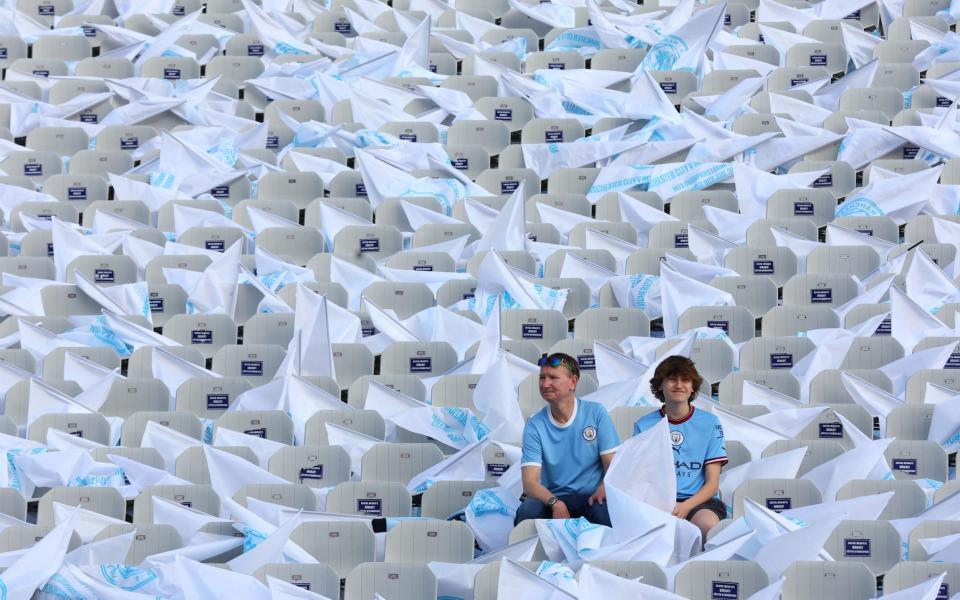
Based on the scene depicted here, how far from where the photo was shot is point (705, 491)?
5.21 meters

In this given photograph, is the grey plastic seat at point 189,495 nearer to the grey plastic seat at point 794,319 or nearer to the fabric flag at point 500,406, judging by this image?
the fabric flag at point 500,406

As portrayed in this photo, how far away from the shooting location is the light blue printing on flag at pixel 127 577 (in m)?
5.08

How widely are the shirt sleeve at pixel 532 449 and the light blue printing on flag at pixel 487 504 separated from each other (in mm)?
183

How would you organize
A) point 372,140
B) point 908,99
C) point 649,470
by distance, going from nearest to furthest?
point 649,470, point 372,140, point 908,99

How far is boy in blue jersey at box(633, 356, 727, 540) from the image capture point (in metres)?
5.20

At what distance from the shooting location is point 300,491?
5516mm

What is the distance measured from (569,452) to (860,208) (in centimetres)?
285

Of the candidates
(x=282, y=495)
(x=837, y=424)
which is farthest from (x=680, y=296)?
(x=282, y=495)

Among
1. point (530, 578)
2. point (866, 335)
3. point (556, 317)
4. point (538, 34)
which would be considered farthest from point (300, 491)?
point (538, 34)

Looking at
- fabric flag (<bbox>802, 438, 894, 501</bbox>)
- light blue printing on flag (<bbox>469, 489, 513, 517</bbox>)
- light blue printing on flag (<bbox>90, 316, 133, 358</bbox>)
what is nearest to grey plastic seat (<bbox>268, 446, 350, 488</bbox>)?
light blue printing on flag (<bbox>469, 489, 513, 517</bbox>)

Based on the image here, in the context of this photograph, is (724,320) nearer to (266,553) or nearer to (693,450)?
(693,450)

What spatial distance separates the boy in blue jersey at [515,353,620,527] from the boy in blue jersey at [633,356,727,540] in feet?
0.42

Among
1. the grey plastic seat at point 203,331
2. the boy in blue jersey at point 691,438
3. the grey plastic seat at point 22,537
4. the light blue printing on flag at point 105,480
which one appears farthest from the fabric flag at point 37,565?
the grey plastic seat at point 203,331

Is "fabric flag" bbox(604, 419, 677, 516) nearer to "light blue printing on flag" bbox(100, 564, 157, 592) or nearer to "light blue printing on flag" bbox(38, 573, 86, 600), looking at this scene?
"light blue printing on flag" bbox(100, 564, 157, 592)
